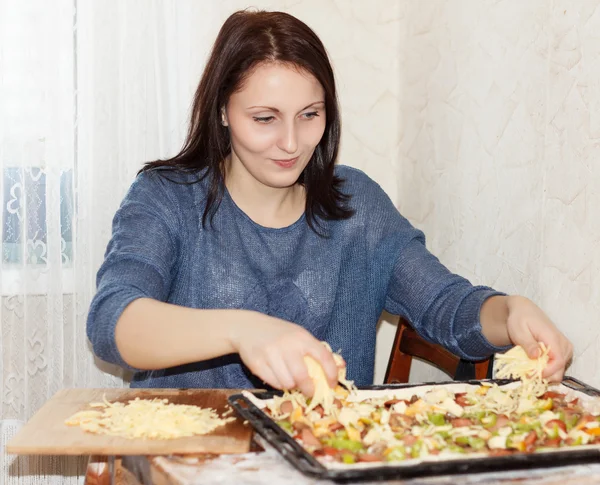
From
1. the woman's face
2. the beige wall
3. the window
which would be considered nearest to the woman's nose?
the woman's face

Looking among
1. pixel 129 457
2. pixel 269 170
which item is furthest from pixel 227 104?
pixel 129 457

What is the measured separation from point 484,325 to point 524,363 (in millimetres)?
241

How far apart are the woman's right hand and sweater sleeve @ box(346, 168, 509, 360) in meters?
0.54

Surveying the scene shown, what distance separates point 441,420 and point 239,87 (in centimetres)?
82

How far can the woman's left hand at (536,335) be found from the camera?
4.55 feet

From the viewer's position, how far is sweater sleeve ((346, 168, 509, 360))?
167 centimetres

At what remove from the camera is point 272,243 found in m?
1.85

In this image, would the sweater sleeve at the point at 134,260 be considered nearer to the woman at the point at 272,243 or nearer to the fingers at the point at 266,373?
the woman at the point at 272,243

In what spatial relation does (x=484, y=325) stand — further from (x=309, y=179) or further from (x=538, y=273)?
(x=309, y=179)

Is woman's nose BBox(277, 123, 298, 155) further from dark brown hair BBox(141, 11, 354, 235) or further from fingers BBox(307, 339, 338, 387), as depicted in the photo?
fingers BBox(307, 339, 338, 387)

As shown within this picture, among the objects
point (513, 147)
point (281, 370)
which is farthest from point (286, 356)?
point (513, 147)

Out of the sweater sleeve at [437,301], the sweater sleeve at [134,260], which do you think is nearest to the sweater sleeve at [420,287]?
the sweater sleeve at [437,301]

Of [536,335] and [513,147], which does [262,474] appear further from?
[513,147]

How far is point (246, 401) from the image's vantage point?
4.23 ft
